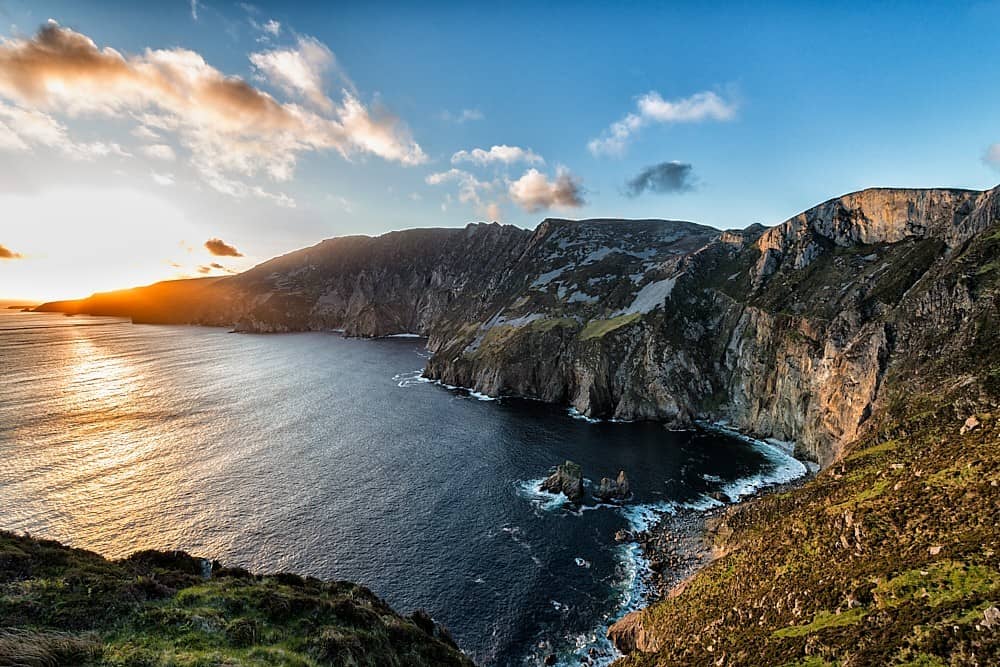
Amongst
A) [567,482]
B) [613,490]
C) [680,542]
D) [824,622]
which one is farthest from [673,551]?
[824,622]

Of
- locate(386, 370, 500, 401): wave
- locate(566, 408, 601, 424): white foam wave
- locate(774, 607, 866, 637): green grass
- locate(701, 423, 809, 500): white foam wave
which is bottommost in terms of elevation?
locate(701, 423, 809, 500): white foam wave

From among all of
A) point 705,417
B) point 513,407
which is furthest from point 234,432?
point 705,417

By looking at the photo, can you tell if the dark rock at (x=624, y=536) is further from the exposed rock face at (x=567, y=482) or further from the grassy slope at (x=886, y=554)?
the grassy slope at (x=886, y=554)

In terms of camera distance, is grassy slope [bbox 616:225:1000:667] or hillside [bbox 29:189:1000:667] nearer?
grassy slope [bbox 616:225:1000:667]

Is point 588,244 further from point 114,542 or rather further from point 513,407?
point 114,542

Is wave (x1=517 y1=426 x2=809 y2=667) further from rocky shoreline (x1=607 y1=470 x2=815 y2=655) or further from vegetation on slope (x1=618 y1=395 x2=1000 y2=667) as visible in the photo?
vegetation on slope (x1=618 y1=395 x2=1000 y2=667)

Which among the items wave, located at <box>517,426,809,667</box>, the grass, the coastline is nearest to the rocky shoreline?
the coastline

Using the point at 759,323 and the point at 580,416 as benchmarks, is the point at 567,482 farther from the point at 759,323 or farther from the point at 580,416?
the point at 759,323

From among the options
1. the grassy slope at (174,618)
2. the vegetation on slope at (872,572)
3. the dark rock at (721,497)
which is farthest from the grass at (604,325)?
the grassy slope at (174,618)
